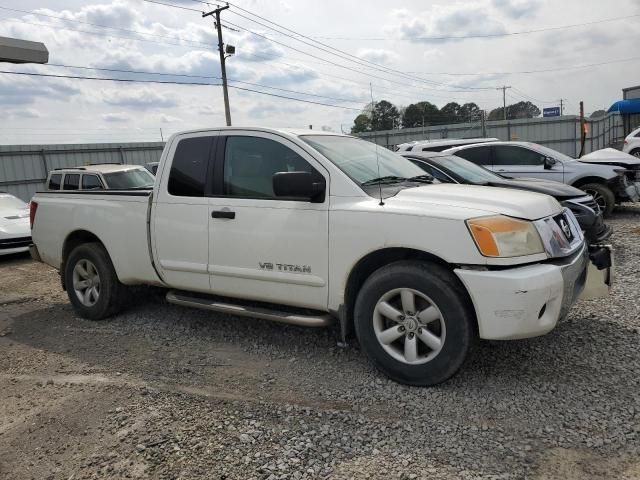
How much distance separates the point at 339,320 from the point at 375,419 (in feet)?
2.86

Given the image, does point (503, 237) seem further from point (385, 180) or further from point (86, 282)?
point (86, 282)

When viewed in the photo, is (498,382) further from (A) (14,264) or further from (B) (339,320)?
(A) (14,264)

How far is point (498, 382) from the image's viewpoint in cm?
347

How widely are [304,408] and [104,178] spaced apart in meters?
9.50

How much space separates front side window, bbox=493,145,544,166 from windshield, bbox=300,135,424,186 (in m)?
6.31

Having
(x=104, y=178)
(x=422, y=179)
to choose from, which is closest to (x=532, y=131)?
(x=104, y=178)

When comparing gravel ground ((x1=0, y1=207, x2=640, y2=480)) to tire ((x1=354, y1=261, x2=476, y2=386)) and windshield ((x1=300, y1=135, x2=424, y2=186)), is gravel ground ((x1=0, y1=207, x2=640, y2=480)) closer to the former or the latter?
tire ((x1=354, y1=261, x2=476, y2=386))

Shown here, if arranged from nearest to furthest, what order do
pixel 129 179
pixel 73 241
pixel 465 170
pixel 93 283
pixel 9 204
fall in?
pixel 93 283 < pixel 73 241 < pixel 465 170 < pixel 9 204 < pixel 129 179

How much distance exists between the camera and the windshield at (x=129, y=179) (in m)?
11.3

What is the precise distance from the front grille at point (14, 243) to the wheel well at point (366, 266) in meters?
7.96

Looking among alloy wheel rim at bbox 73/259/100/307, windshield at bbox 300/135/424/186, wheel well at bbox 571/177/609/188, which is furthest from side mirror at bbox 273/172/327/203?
wheel well at bbox 571/177/609/188

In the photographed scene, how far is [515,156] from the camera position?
1025cm

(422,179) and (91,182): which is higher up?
(91,182)

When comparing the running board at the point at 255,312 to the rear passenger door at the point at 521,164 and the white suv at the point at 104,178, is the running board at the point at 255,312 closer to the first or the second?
the white suv at the point at 104,178
